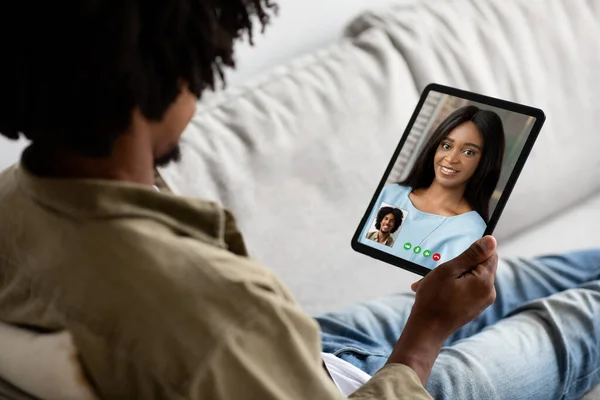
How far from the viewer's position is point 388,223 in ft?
3.18

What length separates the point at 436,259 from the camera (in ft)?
3.01

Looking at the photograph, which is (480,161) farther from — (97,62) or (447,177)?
(97,62)

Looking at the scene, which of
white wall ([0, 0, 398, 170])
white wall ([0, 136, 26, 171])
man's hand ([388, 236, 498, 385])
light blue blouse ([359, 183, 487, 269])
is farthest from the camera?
white wall ([0, 0, 398, 170])

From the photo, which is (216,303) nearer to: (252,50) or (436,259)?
(436,259)

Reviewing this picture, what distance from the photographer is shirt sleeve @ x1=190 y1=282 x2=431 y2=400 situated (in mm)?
549

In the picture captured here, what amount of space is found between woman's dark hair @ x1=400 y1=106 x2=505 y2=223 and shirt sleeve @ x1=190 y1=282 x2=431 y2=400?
0.38 metres

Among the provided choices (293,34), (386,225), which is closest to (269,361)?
(386,225)

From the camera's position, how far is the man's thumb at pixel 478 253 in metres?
0.81

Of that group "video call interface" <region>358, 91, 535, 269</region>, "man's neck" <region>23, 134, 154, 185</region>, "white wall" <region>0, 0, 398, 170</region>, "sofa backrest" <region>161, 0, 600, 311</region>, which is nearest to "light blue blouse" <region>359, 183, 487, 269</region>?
"video call interface" <region>358, 91, 535, 269</region>

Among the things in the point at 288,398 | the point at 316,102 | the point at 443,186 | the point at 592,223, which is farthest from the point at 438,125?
the point at 592,223

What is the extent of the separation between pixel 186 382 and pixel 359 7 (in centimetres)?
115

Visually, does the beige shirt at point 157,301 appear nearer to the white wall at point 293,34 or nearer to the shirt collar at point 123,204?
the shirt collar at point 123,204

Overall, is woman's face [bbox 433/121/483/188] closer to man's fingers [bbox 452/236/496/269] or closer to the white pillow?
man's fingers [bbox 452/236/496/269]

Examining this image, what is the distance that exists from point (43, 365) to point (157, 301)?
0.38 feet
